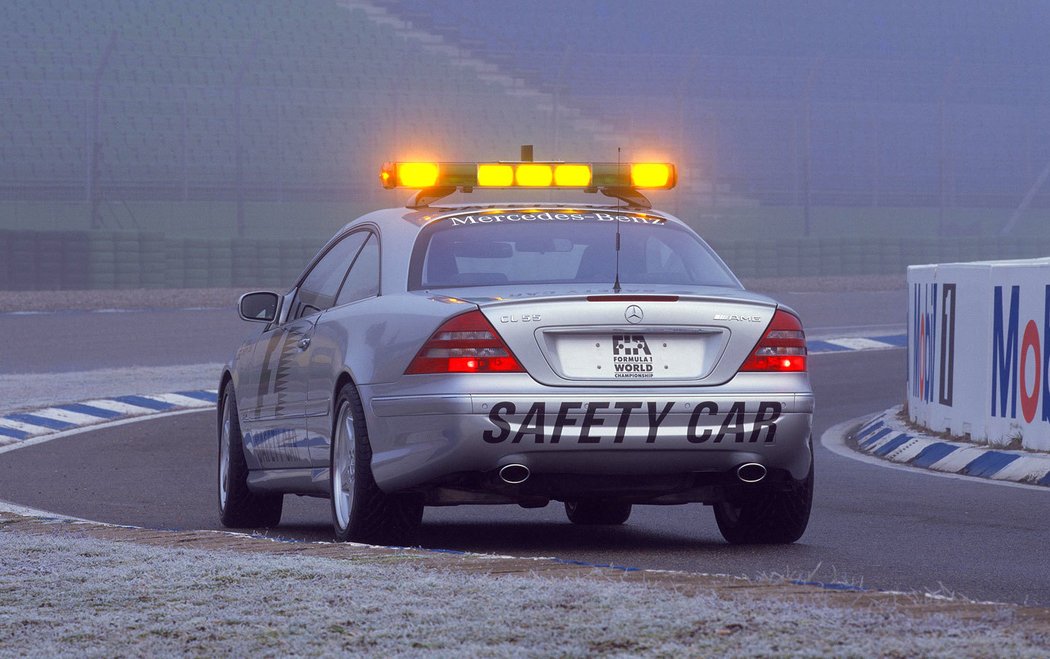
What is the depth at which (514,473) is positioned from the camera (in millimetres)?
6730

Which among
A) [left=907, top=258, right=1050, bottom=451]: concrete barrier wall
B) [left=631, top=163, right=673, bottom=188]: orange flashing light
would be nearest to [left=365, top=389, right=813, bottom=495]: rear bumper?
[left=631, top=163, right=673, bottom=188]: orange flashing light

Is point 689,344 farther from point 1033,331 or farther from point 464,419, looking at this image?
point 1033,331

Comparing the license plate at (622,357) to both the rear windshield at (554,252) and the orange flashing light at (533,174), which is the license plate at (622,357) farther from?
the orange flashing light at (533,174)

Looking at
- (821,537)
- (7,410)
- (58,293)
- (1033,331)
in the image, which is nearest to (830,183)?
(58,293)

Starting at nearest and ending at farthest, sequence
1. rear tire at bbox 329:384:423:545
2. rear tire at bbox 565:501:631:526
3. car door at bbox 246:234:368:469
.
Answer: rear tire at bbox 329:384:423:545
car door at bbox 246:234:368:469
rear tire at bbox 565:501:631:526

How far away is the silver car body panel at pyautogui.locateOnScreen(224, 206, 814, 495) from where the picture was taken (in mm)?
6676

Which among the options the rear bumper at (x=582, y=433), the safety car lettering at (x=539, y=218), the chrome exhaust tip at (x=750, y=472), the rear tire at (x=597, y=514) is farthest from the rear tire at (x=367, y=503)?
the rear tire at (x=597, y=514)

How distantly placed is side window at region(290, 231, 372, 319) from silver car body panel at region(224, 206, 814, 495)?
104 centimetres

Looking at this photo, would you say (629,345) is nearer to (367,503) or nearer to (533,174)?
(367,503)

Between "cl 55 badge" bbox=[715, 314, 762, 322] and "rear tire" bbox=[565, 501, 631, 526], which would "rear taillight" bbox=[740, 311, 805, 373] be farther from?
"rear tire" bbox=[565, 501, 631, 526]

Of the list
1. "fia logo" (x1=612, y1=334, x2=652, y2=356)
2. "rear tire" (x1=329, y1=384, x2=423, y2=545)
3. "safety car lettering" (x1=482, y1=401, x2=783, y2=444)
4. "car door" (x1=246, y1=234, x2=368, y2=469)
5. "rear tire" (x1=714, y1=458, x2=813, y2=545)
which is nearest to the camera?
"safety car lettering" (x1=482, y1=401, x2=783, y2=444)

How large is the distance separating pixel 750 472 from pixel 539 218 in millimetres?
1428

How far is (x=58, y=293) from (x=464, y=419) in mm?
24792

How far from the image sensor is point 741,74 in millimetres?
47031
